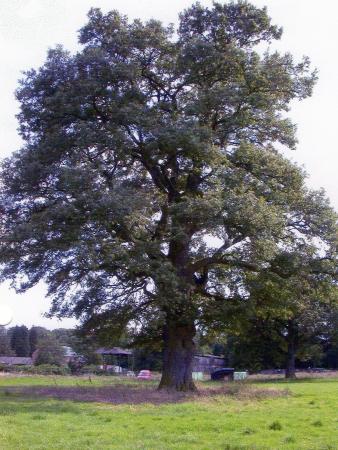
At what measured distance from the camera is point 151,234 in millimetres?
25672

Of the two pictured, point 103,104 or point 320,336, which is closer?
point 103,104

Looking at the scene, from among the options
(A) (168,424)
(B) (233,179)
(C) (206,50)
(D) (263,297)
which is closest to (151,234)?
(B) (233,179)

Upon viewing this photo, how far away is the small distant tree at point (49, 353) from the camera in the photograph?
281 feet

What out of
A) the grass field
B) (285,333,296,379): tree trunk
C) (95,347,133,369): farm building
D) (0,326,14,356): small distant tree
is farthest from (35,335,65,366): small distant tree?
the grass field

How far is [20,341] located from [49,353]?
166 ft

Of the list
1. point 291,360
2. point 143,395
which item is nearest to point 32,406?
point 143,395

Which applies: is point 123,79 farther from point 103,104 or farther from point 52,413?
point 52,413

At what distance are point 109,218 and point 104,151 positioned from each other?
4812 millimetres

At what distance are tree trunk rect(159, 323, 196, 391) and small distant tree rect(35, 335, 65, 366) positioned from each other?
59784 millimetres

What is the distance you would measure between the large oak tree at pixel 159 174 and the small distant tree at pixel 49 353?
60129 mm

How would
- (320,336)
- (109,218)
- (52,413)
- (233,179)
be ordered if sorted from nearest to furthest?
(52,413), (109,218), (233,179), (320,336)

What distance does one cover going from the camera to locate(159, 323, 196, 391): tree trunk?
87.8 ft

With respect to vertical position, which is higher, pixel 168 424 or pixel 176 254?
pixel 176 254

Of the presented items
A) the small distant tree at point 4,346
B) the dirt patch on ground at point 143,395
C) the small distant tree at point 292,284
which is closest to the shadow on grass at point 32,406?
the dirt patch on ground at point 143,395
